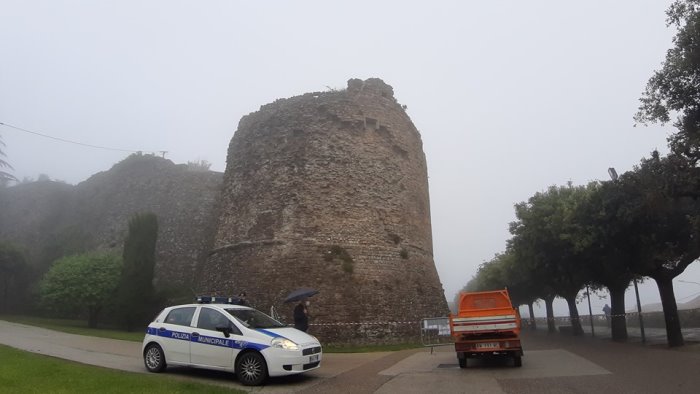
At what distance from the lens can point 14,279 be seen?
3338cm

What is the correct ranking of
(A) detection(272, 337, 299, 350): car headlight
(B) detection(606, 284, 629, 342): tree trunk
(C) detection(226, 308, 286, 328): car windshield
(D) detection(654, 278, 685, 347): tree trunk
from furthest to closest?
(B) detection(606, 284, 629, 342): tree trunk → (D) detection(654, 278, 685, 347): tree trunk → (C) detection(226, 308, 286, 328): car windshield → (A) detection(272, 337, 299, 350): car headlight

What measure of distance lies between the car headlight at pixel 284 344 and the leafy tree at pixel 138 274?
56.0 feet

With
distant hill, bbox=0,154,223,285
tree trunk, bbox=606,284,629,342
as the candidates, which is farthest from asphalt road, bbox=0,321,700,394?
distant hill, bbox=0,154,223,285

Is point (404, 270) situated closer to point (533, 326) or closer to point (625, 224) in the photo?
point (625, 224)

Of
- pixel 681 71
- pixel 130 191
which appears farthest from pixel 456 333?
pixel 130 191

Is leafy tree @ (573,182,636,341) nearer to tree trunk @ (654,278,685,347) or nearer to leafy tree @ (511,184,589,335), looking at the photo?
leafy tree @ (511,184,589,335)

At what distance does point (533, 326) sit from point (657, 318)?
13956mm

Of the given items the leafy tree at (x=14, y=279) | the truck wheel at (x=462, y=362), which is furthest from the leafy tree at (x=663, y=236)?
the leafy tree at (x=14, y=279)

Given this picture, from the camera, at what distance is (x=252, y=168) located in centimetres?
2278

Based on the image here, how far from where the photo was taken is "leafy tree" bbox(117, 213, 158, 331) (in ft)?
79.1

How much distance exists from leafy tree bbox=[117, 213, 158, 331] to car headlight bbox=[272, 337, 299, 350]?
17.1m

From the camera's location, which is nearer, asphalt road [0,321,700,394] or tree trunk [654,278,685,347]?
asphalt road [0,321,700,394]

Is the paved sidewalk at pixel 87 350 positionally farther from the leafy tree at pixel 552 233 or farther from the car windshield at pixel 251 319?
the leafy tree at pixel 552 233

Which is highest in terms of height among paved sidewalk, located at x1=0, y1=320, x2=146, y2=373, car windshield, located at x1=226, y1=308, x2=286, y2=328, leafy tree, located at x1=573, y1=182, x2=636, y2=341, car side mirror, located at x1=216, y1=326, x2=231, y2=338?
leafy tree, located at x1=573, y1=182, x2=636, y2=341
